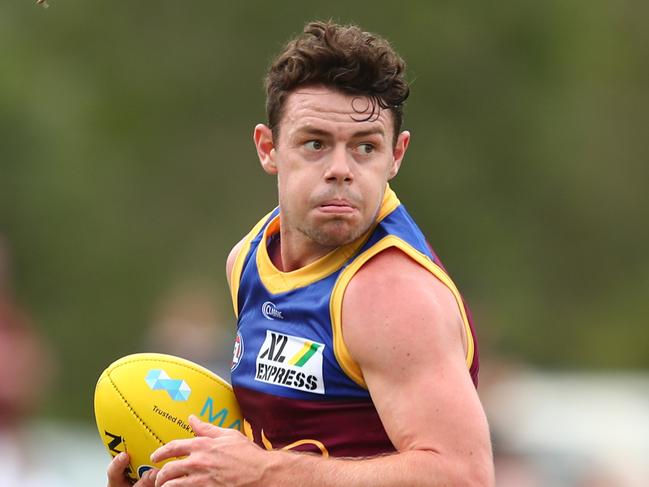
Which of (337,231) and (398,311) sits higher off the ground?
(337,231)

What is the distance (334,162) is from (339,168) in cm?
4

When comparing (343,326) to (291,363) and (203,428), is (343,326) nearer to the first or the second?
(291,363)

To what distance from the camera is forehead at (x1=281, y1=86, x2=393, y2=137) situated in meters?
5.22

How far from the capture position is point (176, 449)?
5.04 m

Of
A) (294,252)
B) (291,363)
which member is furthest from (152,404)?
(294,252)

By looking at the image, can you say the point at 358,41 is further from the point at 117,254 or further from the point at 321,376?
the point at 117,254

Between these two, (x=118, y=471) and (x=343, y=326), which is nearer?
(x=343, y=326)

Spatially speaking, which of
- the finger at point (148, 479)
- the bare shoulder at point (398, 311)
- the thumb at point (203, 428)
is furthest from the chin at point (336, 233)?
the finger at point (148, 479)

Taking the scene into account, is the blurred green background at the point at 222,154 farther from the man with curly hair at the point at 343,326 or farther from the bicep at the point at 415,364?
the bicep at the point at 415,364

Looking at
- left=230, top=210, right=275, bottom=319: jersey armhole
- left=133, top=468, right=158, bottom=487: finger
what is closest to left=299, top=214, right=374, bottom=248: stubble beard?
left=230, top=210, right=275, bottom=319: jersey armhole

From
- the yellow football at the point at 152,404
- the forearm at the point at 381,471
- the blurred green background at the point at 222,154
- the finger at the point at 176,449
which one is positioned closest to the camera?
the forearm at the point at 381,471

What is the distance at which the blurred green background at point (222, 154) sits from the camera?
19641 millimetres

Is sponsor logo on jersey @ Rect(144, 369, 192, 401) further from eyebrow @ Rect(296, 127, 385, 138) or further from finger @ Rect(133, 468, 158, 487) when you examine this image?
eyebrow @ Rect(296, 127, 385, 138)

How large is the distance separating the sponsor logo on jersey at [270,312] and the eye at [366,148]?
633mm
